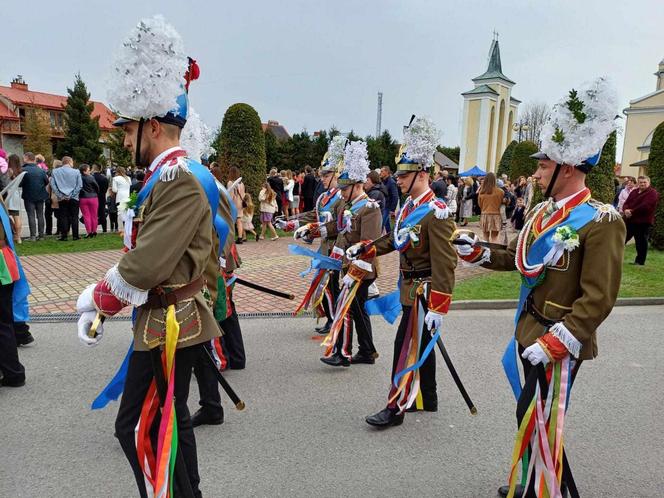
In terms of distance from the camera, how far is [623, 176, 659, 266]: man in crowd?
10.5 meters

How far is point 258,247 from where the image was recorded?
12375mm

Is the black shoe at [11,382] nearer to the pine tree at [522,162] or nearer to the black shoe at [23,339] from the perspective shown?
the black shoe at [23,339]

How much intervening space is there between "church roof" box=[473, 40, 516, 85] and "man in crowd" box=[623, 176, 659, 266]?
34.0m

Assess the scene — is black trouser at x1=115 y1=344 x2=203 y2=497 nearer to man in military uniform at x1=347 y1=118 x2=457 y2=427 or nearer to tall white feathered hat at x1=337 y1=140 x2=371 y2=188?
man in military uniform at x1=347 y1=118 x2=457 y2=427

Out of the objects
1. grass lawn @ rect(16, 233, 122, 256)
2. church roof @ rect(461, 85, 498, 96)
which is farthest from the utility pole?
grass lawn @ rect(16, 233, 122, 256)

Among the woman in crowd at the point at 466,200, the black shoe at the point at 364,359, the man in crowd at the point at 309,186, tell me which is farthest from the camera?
the woman in crowd at the point at 466,200

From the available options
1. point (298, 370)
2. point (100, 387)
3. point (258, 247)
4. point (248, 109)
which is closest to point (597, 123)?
point (298, 370)

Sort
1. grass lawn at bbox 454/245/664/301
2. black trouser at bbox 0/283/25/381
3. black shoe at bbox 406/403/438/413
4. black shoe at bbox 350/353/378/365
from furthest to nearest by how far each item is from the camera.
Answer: grass lawn at bbox 454/245/664/301
black shoe at bbox 350/353/378/365
black trouser at bbox 0/283/25/381
black shoe at bbox 406/403/438/413

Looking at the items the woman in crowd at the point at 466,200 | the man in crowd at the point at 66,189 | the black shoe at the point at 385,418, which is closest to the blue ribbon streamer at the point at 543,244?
the black shoe at the point at 385,418

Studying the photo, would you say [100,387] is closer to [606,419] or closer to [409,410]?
[409,410]

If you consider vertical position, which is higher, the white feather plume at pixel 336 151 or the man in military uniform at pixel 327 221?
the white feather plume at pixel 336 151

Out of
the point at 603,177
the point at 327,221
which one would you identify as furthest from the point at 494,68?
the point at 327,221

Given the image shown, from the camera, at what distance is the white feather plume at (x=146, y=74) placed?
226cm

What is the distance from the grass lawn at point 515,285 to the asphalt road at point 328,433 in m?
2.53
